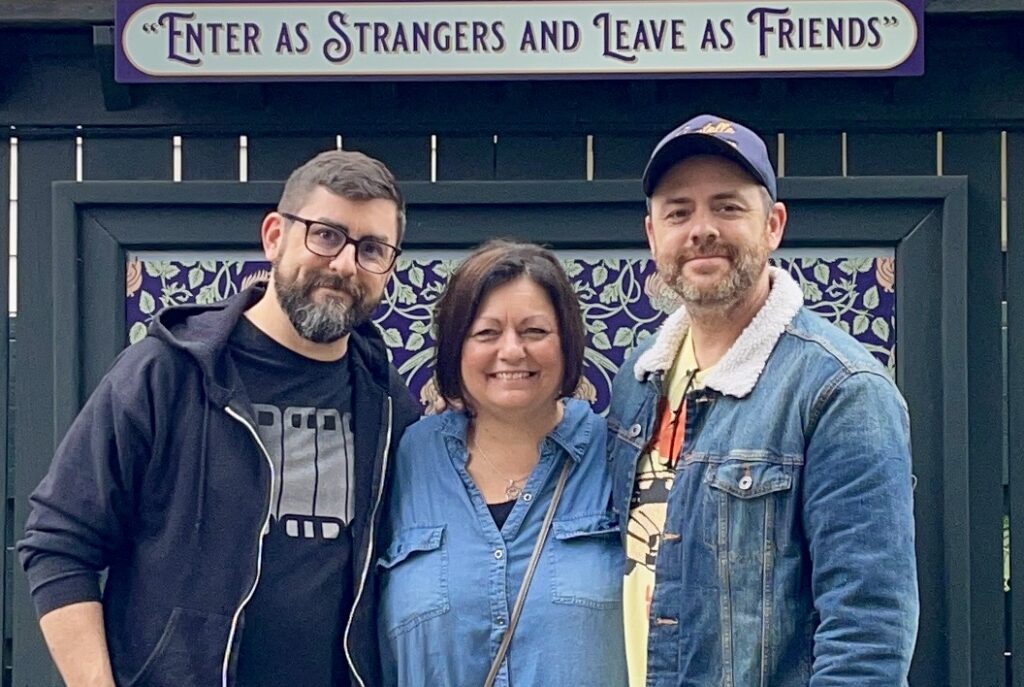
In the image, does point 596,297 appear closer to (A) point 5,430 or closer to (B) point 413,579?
(B) point 413,579

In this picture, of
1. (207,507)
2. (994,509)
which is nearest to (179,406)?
(207,507)

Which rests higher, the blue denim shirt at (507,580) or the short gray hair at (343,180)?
the short gray hair at (343,180)

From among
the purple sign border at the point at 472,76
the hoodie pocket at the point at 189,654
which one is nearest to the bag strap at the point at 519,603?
the hoodie pocket at the point at 189,654

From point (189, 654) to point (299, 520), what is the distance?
0.34 metres

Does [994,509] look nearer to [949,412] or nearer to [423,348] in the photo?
[949,412]

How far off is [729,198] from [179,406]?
1.16 m

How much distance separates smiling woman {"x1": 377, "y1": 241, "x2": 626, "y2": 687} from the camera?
3.05 metres

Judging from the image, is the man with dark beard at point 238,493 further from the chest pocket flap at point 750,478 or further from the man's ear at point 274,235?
the chest pocket flap at point 750,478

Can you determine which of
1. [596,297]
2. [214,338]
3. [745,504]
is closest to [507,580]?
[745,504]

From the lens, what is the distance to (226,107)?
4223 millimetres

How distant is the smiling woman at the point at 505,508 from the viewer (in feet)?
10.0

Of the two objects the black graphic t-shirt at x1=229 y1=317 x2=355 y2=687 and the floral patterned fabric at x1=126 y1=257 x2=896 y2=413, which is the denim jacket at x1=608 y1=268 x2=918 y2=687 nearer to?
the black graphic t-shirt at x1=229 y1=317 x2=355 y2=687

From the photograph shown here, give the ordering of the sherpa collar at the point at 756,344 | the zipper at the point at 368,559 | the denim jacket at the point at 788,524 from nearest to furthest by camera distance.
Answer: the denim jacket at the point at 788,524, the sherpa collar at the point at 756,344, the zipper at the point at 368,559

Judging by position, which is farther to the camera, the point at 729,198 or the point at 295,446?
the point at 295,446
